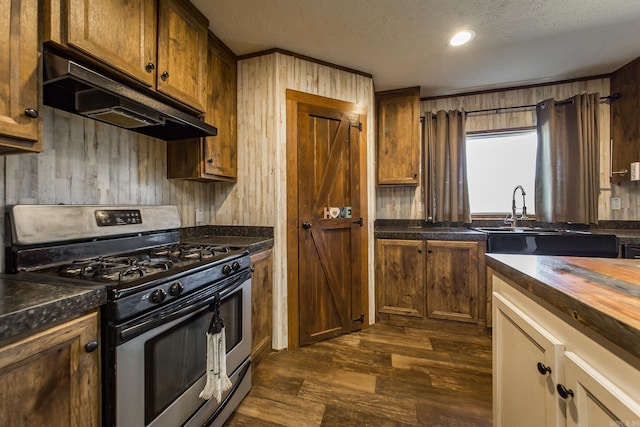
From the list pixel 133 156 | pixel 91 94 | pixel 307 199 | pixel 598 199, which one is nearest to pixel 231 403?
pixel 307 199

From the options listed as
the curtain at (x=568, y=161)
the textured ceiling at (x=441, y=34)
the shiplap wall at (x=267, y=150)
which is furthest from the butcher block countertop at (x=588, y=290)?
the curtain at (x=568, y=161)

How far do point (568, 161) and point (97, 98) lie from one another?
12.7ft

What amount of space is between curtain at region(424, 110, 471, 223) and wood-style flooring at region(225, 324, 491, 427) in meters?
1.30

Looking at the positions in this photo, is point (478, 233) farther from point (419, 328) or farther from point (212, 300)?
point (212, 300)

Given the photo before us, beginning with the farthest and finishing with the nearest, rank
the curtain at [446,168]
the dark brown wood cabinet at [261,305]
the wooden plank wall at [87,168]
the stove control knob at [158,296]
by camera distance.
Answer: the curtain at [446,168] < the dark brown wood cabinet at [261,305] < the wooden plank wall at [87,168] < the stove control knob at [158,296]

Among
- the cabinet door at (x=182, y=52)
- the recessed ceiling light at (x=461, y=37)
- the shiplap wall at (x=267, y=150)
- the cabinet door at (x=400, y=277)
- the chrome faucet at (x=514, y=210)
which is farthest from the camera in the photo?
the chrome faucet at (x=514, y=210)

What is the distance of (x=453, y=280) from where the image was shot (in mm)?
2490

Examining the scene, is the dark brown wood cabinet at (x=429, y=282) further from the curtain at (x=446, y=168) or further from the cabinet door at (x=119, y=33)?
the cabinet door at (x=119, y=33)

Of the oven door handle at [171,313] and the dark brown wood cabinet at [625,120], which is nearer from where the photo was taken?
the oven door handle at [171,313]

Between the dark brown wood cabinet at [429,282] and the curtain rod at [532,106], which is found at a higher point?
the curtain rod at [532,106]

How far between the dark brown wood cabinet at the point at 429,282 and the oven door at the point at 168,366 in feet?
5.48

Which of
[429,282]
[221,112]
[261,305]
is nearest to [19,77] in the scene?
[221,112]

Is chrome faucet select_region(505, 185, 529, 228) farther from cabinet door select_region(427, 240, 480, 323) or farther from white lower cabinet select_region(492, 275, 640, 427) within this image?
white lower cabinet select_region(492, 275, 640, 427)

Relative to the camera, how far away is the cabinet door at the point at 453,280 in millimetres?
2447
